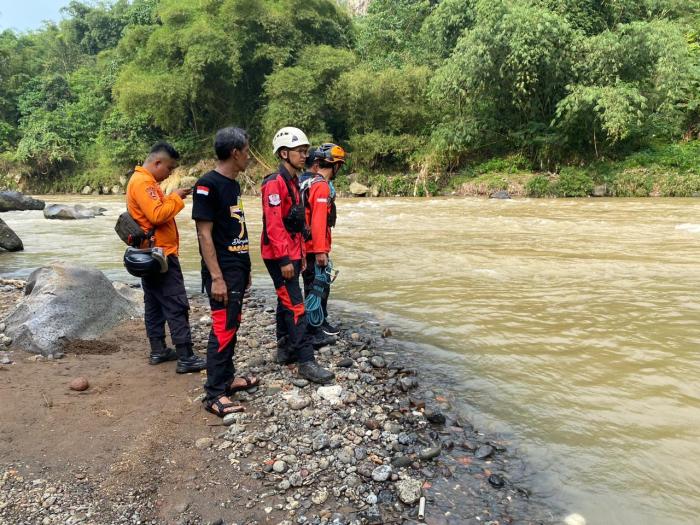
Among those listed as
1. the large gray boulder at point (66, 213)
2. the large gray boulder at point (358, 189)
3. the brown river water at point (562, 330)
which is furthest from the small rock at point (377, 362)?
the large gray boulder at point (358, 189)

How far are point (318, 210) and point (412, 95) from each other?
871 inches

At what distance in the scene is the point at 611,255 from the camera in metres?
8.10

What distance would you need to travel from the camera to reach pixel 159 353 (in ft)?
12.9

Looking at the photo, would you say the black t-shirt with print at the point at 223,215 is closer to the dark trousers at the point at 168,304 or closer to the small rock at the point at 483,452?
the dark trousers at the point at 168,304

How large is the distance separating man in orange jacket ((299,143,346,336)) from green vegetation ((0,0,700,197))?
15.7 m

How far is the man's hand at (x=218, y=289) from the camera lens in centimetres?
309

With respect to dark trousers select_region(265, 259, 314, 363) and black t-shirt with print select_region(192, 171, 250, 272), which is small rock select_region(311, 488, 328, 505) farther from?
black t-shirt with print select_region(192, 171, 250, 272)

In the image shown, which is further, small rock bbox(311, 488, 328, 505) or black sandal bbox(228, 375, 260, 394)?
black sandal bbox(228, 375, 260, 394)

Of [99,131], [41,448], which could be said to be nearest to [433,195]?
[41,448]

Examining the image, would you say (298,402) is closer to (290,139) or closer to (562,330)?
(290,139)

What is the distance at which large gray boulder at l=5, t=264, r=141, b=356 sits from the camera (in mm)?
4133

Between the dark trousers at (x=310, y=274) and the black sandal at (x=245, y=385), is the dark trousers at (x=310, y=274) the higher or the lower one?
the higher one

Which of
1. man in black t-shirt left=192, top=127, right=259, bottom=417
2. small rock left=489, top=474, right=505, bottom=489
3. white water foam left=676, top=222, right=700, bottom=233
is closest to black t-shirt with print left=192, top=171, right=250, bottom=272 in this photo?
man in black t-shirt left=192, top=127, right=259, bottom=417

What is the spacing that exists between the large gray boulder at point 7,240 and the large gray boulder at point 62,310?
587cm
